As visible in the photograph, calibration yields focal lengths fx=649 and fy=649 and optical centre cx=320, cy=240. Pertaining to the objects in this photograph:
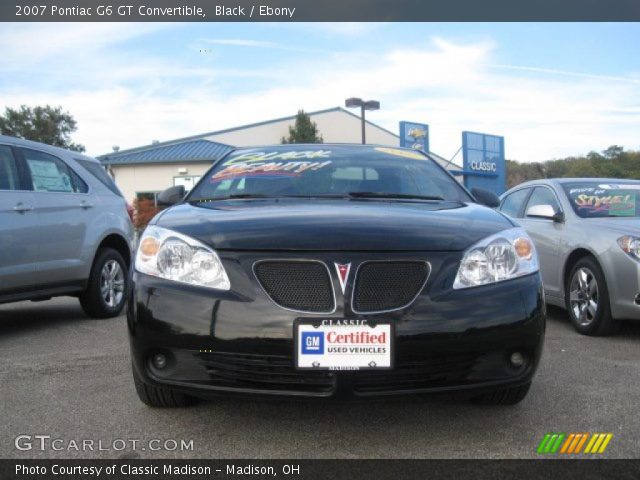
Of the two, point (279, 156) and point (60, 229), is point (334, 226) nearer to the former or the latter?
point (279, 156)

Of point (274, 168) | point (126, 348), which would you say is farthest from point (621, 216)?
point (126, 348)

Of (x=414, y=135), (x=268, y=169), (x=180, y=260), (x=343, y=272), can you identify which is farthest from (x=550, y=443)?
(x=414, y=135)

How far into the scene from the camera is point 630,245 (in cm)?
485

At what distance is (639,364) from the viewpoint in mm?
4121

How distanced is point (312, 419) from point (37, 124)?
54.9 meters

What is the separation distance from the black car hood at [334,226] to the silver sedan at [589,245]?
2200mm

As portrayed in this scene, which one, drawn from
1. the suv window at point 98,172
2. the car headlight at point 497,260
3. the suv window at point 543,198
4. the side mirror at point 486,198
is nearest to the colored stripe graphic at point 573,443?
the car headlight at point 497,260

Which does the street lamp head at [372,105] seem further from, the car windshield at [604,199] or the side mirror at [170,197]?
the side mirror at [170,197]

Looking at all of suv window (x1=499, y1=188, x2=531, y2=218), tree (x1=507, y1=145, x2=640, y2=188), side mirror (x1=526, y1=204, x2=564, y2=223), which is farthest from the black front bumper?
tree (x1=507, y1=145, x2=640, y2=188)

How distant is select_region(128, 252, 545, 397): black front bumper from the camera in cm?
246

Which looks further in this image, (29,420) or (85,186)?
(85,186)

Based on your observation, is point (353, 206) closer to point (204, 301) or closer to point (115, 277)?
point (204, 301)

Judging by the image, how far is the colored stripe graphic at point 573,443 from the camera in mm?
2604

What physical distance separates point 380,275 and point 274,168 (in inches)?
60.4
